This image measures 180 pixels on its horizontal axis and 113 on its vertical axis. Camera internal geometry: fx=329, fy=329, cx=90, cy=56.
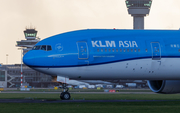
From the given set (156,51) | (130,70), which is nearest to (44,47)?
(130,70)

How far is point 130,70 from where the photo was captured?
2727cm

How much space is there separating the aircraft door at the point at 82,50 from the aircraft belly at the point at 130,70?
898 mm

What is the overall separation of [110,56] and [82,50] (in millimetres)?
2351

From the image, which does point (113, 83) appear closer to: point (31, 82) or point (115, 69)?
point (31, 82)

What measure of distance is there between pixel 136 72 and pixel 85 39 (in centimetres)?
506

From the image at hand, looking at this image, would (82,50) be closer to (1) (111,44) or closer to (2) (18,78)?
(1) (111,44)

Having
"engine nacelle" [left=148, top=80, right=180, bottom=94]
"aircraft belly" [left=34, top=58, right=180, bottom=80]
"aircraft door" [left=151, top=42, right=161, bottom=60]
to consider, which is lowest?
"engine nacelle" [left=148, top=80, right=180, bottom=94]

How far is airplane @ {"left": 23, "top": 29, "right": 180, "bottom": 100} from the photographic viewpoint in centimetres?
2611

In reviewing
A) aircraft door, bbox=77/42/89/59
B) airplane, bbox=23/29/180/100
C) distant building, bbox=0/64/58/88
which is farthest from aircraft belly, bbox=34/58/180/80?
distant building, bbox=0/64/58/88

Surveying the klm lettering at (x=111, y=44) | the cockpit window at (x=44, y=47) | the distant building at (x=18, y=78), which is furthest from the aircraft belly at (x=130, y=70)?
the distant building at (x=18, y=78)

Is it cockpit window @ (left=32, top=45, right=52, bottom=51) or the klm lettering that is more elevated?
the klm lettering

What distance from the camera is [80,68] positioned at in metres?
26.4

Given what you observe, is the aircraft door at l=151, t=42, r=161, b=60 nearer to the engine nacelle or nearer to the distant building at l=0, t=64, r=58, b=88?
the engine nacelle

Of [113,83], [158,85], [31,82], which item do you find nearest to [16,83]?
[31,82]
